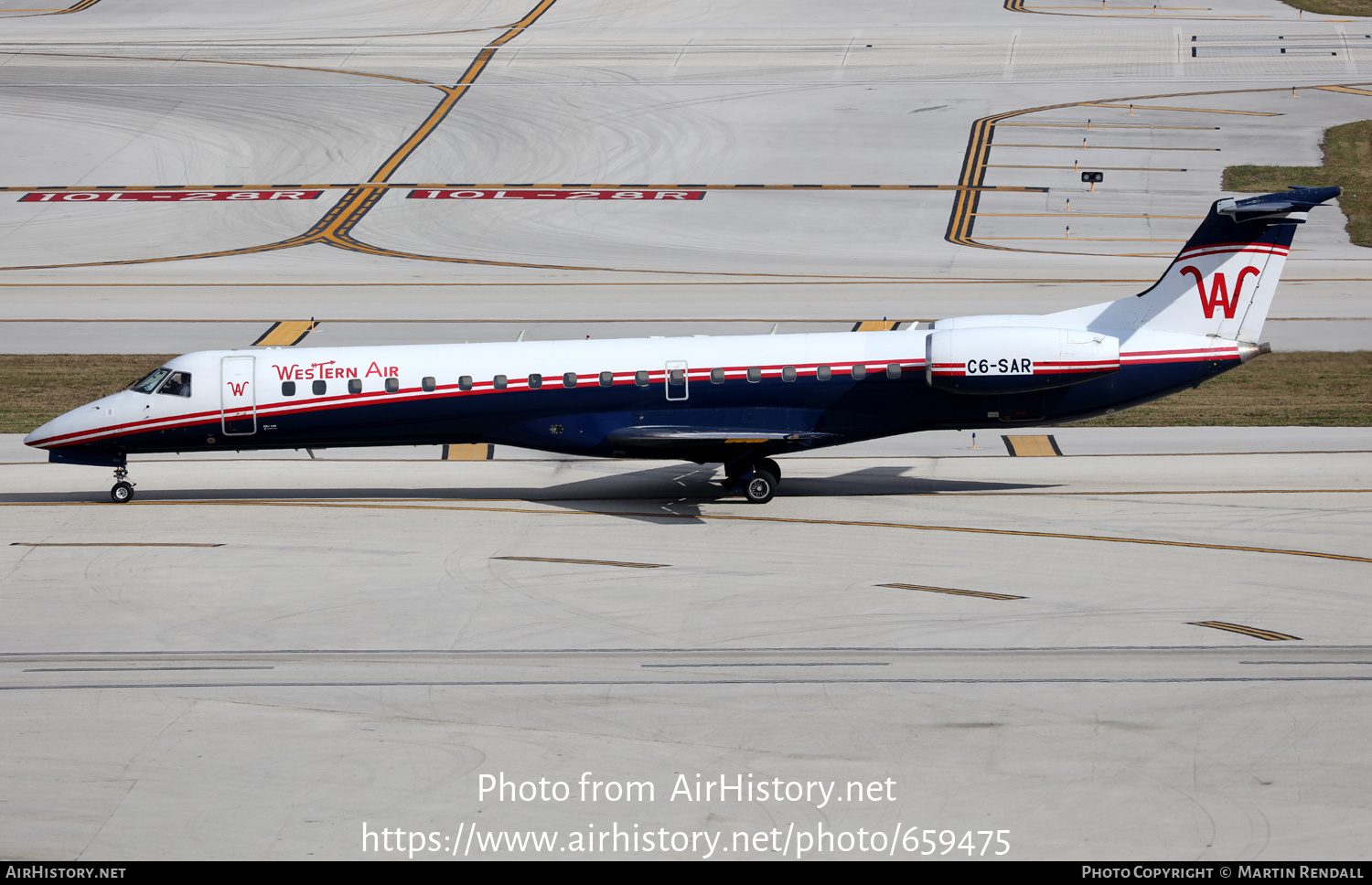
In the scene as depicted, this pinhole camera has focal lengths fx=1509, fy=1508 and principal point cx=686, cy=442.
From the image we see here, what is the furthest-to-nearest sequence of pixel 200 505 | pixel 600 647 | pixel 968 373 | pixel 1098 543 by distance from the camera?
1. pixel 200 505
2. pixel 968 373
3. pixel 1098 543
4. pixel 600 647

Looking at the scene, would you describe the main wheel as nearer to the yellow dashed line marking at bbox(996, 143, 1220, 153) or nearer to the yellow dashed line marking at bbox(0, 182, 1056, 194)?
the yellow dashed line marking at bbox(0, 182, 1056, 194)

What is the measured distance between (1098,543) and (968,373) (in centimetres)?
394

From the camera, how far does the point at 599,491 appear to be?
30141 mm

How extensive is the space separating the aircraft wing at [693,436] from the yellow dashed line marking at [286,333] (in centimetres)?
1611

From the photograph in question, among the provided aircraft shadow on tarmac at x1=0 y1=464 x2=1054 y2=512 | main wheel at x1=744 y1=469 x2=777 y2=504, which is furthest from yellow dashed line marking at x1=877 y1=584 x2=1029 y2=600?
aircraft shadow on tarmac at x1=0 y1=464 x2=1054 y2=512

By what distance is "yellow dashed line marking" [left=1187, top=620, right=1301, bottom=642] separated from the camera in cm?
2138

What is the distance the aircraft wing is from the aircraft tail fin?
6621mm

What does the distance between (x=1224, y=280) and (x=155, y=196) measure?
43.0m

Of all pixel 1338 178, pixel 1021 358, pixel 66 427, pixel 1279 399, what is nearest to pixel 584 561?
pixel 1021 358

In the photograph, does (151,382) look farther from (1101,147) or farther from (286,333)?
(1101,147)
